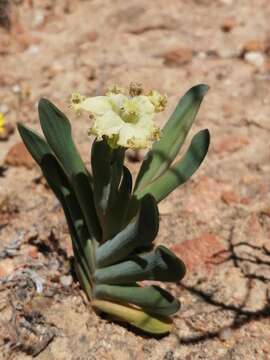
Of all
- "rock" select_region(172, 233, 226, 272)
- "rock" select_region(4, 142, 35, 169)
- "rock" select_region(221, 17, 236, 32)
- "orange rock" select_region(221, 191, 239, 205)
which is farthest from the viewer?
"rock" select_region(221, 17, 236, 32)

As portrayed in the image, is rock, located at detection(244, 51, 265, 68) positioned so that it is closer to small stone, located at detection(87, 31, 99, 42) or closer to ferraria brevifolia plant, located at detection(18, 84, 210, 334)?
small stone, located at detection(87, 31, 99, 42)

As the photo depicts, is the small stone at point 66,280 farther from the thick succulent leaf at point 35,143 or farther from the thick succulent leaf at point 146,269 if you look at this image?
the thick succulent leaf at point 35,143

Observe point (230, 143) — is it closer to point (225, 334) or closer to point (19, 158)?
point (19, 158)

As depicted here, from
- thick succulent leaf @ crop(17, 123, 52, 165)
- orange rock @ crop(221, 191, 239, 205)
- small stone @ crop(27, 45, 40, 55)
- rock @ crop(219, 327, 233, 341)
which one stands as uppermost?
thick succulent leaf @ crop(17, 123, 52, 165)

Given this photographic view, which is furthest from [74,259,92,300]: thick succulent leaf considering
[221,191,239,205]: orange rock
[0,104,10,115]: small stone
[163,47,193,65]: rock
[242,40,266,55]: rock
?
[242,40,266,55]: rock

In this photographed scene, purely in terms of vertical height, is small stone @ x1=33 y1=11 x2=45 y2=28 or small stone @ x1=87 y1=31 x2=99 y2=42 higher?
small stone @ x1=33 y1=11 x2=45 y2=28

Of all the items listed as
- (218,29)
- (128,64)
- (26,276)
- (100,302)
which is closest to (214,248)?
(100,302)

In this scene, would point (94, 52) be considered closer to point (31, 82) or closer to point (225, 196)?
point (31, 82)

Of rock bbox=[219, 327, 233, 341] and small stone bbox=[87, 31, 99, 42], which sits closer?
rock bbox=[219, 327, 233, 341]

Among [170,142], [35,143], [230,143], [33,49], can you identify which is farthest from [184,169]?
[33,49]
